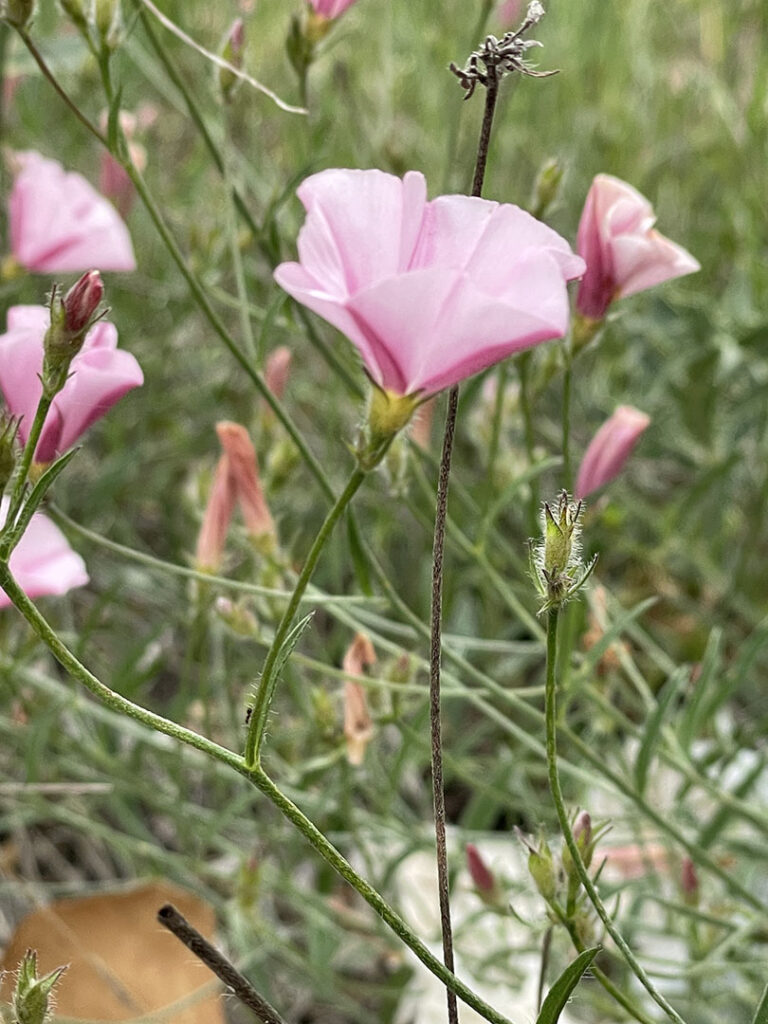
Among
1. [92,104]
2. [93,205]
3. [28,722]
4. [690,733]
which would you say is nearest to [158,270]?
[92,104]

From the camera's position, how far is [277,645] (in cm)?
33

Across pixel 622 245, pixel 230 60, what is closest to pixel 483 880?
pixel 622 245

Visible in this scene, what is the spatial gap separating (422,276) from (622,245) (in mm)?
250

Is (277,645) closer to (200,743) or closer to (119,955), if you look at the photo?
(200,743)

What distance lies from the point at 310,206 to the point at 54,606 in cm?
72

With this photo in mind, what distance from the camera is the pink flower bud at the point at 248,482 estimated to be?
2.07 feet

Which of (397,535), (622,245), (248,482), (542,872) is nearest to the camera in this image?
(542,872)

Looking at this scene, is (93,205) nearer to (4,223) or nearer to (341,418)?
(4,223)

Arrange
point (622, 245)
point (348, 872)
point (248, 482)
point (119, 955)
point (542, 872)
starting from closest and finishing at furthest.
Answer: point (348, 872) → point (542, 872) → point (622, 245) → point (248, 482) → point (119, 955)

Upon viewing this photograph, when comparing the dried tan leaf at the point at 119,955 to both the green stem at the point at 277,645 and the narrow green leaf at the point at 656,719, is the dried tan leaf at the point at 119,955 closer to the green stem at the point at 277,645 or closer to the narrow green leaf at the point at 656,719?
the narrow green leaf at the point at 656,719

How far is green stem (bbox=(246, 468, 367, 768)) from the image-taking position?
0.32 meters

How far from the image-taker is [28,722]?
81cm

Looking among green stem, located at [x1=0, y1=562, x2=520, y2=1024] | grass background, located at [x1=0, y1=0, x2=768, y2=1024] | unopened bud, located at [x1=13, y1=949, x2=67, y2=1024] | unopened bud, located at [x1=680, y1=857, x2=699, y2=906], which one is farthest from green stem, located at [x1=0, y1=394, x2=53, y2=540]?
unopened bud, located at [x1=680, y1=857, x2=699, y2=906]

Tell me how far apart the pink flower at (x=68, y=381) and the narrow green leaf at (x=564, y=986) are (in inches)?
9.4
